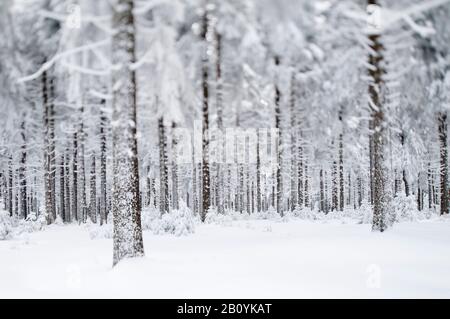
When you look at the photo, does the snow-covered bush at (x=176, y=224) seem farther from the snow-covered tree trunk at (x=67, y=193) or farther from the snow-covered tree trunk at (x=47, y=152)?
the snow-covered tree trunk at (x=67, y=193)

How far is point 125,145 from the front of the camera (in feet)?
25.9

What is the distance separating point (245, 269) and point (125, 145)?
10.8 ft

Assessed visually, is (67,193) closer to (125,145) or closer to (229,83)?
(229,83)

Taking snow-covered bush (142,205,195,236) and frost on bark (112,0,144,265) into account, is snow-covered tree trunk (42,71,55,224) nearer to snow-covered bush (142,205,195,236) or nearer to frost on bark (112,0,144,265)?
snow-covered bush (142,205,195,236)

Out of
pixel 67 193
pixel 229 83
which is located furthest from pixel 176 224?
pixel 67 193

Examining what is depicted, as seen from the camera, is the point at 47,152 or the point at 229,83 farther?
the point at 47,152

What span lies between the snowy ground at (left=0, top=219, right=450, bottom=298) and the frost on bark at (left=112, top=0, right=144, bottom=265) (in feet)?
1.65

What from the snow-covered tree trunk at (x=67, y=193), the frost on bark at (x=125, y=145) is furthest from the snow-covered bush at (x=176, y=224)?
the snow-covered tree trunk at (x=67, y=193)

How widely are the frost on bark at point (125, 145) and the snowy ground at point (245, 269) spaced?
50cm

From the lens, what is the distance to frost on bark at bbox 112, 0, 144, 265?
25.0ft

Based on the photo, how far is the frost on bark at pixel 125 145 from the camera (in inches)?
300

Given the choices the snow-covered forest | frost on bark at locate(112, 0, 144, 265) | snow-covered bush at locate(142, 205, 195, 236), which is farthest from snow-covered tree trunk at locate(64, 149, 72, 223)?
frost on bark at locate(112, 0, 144, 265)
